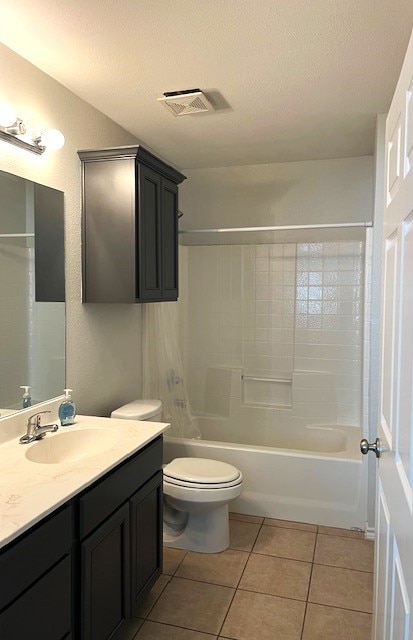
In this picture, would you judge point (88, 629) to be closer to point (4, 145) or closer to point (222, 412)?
point (4, 145)

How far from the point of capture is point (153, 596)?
7.60 feet

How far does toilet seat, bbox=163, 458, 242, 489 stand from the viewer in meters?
2.61

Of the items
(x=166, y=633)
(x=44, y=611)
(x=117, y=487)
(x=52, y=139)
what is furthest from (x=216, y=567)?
(x=52, y=139)

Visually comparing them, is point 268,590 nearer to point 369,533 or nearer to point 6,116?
point 369,533

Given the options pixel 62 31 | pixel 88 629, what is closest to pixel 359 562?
pixel 88 629

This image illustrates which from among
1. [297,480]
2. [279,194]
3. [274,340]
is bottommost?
[297,480]

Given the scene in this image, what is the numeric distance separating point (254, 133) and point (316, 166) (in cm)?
83

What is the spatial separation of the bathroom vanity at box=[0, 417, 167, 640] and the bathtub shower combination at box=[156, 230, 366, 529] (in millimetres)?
1218

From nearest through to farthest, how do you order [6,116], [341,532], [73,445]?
[6,116] < [73,445] < [341,532]

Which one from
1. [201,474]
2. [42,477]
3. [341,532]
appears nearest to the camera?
[42,477]

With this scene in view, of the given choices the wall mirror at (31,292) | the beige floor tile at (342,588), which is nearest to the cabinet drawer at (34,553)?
the wall mirror at (31,292)

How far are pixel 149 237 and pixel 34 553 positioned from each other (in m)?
1.74

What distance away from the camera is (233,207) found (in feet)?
12.9

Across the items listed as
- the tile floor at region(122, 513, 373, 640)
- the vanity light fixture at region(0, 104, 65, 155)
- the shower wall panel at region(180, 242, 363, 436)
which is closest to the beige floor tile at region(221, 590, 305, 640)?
the tile floor at region(122, 513, 373, 640)
